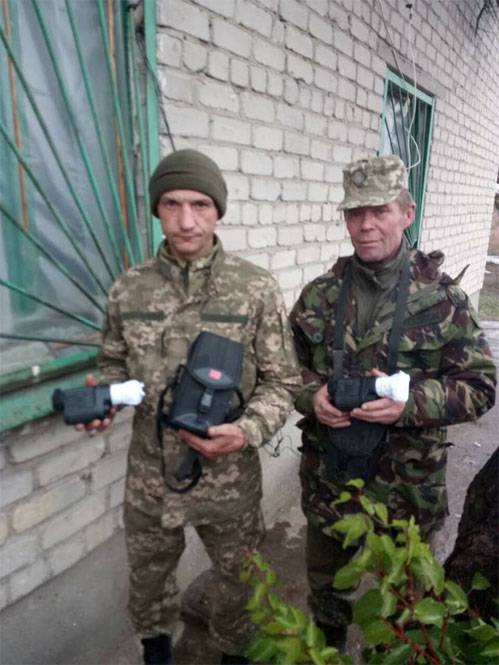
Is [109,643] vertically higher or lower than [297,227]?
lower

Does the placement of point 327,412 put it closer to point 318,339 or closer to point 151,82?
point 318,339

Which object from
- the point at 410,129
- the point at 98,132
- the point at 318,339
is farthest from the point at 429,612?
the point at 410,129

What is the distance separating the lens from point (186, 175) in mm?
1302

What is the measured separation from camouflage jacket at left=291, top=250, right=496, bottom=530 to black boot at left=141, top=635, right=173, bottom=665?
699 millimetres

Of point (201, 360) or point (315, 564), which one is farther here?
point (315, 564)

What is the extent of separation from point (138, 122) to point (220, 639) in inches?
73.7

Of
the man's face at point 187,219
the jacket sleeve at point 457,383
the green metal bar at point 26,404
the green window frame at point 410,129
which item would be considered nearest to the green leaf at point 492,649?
the jacket sleeve at point 457,383

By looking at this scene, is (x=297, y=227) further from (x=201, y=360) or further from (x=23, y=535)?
(x=23, y=535)

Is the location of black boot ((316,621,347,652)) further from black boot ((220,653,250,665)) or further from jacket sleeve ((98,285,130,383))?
jacket sleeve ((98,285,130,383))

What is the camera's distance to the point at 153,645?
1762 millimetres

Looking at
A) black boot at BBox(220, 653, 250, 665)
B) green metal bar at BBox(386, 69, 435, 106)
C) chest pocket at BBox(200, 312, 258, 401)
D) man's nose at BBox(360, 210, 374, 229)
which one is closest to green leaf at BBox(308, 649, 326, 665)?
chest pocket at BBox(200, 312, 258, 401)

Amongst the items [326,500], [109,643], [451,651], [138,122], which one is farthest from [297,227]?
[451,651]

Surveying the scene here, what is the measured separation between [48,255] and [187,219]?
569mm

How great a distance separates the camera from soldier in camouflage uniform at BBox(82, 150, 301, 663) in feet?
4.38
